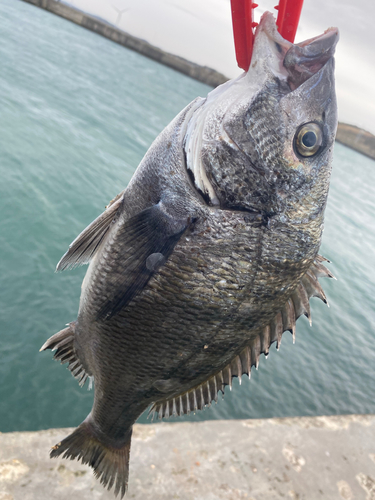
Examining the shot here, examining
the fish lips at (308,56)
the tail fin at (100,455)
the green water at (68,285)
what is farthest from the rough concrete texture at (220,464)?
the fish lips at (308,56)

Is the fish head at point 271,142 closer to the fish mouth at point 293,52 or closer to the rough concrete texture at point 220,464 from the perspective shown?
the fish mouth at point 293,52

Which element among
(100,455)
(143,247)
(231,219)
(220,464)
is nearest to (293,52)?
(231,219)

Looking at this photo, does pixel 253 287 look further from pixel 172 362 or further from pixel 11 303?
pixel 11 303

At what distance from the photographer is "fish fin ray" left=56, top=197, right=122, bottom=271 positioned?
1.92 metres

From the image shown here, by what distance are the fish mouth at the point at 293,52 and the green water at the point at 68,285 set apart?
3.56 m

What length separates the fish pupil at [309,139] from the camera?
62.6 inches

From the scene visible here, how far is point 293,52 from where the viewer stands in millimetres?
1479

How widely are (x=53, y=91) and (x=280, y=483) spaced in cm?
1469

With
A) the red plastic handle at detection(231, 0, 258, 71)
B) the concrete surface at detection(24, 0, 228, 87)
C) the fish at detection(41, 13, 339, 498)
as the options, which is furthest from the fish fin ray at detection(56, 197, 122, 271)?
the concrete surface at detection(24, 0, 228, 87)

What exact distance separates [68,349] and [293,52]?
1.94m

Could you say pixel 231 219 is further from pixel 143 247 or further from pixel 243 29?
pixel 243 29

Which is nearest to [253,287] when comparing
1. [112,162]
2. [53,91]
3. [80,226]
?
[80,226]

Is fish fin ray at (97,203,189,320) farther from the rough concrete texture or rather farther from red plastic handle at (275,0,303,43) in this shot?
the rough concrete texture

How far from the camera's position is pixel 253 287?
1.64 meters
